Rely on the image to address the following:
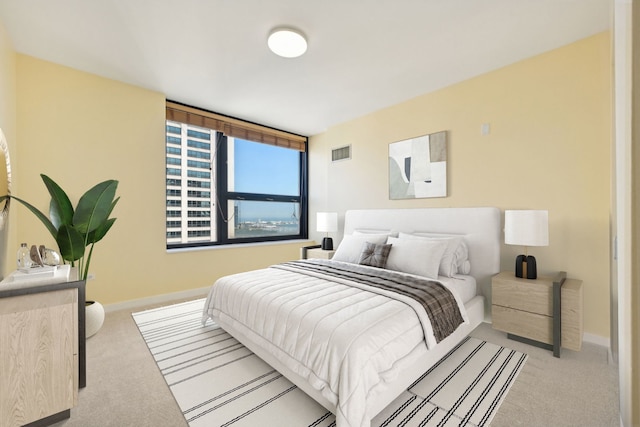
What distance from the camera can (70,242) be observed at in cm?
236

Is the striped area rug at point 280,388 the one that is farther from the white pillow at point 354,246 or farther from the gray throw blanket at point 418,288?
the white pillow at point 354,246

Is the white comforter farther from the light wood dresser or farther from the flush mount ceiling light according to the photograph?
the flush mount ceiling light

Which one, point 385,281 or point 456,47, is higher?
point 456,47

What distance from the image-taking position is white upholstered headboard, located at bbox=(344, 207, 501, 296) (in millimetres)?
2861

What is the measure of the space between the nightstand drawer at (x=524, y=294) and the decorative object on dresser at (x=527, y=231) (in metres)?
0.12

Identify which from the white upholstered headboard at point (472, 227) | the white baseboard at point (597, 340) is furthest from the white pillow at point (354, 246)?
the white baseboard at point (597, 340)

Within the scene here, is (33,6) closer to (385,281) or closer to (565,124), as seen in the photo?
(385,281)

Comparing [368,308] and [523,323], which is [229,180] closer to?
[368,308]

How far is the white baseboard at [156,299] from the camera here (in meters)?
3.27

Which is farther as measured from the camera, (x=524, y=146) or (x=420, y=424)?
(x=524, y=146)

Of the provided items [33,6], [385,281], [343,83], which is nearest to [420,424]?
[385,281]

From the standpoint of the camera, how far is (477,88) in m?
3.09

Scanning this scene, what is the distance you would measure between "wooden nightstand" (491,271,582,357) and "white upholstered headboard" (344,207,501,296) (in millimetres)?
315

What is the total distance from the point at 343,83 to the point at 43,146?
330 centimetres
